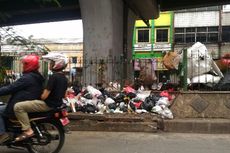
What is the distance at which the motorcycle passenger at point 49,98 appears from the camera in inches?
261

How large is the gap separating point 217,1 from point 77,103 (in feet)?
46.0

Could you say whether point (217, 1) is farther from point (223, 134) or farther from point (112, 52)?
point (223, 134)

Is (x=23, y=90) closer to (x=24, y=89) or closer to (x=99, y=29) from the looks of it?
(x=24, y=89)

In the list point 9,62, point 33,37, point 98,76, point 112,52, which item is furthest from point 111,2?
point 33,37

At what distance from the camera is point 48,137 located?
22.5 ft

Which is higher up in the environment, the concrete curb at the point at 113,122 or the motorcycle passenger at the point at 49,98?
the motorcycle passenger at the point at 49,98

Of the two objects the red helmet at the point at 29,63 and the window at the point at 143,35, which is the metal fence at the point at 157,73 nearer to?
the red helmet at the point at 29,63

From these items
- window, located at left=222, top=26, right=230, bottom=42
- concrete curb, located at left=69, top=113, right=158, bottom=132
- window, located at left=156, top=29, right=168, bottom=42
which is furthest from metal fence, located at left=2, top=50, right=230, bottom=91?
window, located at left=222, top=26, right=230, bottom=42

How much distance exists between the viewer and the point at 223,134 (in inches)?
385

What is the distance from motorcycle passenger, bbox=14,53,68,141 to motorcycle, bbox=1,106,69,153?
106mm

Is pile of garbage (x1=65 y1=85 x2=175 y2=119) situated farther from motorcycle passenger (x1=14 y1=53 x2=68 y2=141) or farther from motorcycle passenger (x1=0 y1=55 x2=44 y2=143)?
motorcycle passenger (x1=0 y1=55 x2=44 y2=143)

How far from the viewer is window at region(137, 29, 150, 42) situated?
41.3m

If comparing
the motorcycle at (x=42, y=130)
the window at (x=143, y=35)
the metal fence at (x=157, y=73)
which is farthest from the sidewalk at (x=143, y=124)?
the window at (x=143, y=35)

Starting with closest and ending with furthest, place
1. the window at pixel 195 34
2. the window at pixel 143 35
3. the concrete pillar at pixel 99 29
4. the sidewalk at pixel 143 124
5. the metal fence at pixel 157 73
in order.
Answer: the sidewalk at pixel 143 124 < the metal fence at pixel 157 73 < the concrete pillar at pixel 99 29 < the window at pixel 195 34 < the window at pixel 143 35
